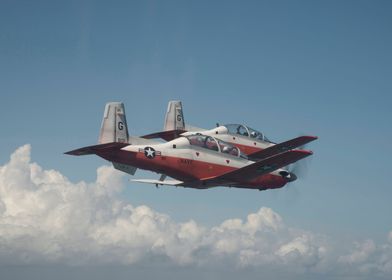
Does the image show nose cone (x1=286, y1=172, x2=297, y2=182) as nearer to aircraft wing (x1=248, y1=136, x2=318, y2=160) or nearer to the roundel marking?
aircraft wing (x1=248, y1=136, x2=318, y2=160)

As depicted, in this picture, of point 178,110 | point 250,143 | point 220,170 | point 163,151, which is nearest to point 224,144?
point 220,170

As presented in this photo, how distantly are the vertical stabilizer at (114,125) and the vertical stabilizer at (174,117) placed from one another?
1517 centimetres

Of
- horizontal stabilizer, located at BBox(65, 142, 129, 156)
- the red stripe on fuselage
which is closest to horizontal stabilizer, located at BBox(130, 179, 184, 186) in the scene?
the red stripe on fuselage

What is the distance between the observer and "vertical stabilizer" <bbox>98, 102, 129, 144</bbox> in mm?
35688

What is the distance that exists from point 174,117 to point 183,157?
650 inches

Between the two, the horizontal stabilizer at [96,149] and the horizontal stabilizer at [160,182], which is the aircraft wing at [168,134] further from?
the horizontal stabilizer at [96,149]

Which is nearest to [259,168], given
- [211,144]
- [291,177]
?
[211,144]

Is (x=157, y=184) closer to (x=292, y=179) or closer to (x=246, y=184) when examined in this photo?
(x=246, y=184)

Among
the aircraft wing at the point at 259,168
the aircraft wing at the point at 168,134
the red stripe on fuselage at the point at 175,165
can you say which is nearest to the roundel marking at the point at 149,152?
the red stripe on fuselage at the point at 175,165

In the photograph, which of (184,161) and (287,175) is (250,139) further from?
(184,161)

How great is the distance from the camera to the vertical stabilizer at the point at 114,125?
35.7 meters

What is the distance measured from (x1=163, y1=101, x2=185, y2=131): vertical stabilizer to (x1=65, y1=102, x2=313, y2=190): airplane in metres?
13.8

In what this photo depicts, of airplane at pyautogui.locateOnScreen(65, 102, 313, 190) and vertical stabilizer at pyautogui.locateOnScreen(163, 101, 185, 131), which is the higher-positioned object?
vertical stabilizer at pyautogui.locateOnScreen(163, 101, 185, 131)

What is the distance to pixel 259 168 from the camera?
36312 mm
